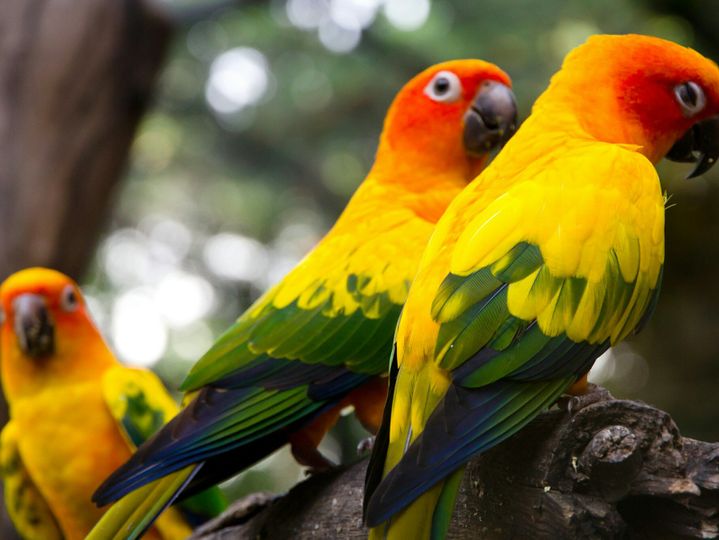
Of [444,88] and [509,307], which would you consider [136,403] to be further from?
[509,307]

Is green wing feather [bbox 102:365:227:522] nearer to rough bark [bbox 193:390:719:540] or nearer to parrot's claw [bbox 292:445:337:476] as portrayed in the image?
parrot's claw [bbox 292:445:337:476]

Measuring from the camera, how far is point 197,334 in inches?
185

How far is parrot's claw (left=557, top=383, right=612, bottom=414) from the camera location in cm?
133

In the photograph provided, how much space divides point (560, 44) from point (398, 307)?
81.1 inches

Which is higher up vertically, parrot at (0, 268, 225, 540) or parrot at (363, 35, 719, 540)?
parrot at (363, 35, 719, 540)

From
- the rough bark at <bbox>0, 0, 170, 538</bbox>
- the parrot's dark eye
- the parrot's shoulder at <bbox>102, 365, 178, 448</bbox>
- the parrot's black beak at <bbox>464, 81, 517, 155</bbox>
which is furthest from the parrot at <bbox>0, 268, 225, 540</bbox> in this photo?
the parrot's dark eye

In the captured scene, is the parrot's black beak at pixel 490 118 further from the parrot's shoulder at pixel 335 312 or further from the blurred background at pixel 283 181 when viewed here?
the blurred background at pixel 283 181

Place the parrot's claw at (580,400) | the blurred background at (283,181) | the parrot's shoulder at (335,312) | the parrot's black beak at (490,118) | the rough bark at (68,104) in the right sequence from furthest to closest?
1. the blurred background at (283,181)
2. the rough bark at (68,104)
3. the parrot's black beak at (490,118)
4. the parrot's shoulder at (335,312)
5. the parrot's claw at (580,400)

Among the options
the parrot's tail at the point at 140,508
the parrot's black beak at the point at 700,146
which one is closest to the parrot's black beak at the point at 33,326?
the parrot's tail at the point at 140,508

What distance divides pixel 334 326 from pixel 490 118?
2.07 feet

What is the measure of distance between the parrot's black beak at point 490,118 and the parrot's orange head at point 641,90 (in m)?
0.39

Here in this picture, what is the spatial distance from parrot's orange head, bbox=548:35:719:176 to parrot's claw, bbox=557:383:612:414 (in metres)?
0.48

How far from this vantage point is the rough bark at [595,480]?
1.22m

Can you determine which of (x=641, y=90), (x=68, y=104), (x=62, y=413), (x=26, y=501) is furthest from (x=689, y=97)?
(x=68, y=104)
